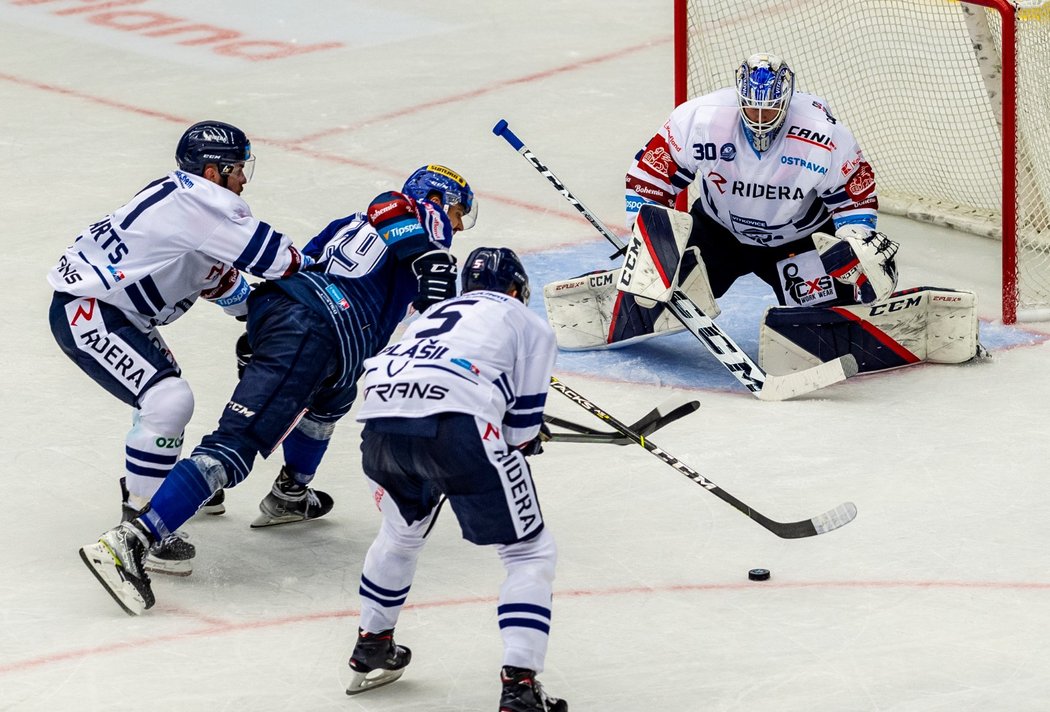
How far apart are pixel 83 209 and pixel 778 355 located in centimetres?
326

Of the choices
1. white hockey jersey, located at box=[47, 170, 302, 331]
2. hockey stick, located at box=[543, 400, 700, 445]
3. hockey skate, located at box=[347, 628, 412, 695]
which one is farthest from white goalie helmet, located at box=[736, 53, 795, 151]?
hockey skate, located at box=[347, 628, 412, 695]

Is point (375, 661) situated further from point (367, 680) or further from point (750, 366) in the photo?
point (750, 366)

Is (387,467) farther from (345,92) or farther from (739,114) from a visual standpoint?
(345,92)

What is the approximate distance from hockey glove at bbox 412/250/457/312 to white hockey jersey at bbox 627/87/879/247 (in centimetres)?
176

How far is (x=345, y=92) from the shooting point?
30.5 ft

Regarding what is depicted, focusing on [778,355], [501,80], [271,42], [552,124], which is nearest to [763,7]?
[552,124]

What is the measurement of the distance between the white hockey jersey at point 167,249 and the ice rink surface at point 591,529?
2.36 ft

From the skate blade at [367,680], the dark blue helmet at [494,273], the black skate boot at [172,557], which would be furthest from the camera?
the black skate boot at [172,557]

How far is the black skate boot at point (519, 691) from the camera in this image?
12.4ft

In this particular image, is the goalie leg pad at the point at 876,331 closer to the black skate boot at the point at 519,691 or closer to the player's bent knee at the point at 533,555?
the player's bent knee at the point at 533,555

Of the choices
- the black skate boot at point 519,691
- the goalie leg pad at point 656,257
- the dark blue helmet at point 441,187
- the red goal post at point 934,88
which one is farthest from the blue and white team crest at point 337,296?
the red goal post at point 934,88

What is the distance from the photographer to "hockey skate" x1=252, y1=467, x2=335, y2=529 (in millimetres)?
5004

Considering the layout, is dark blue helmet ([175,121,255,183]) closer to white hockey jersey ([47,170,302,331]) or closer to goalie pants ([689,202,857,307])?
white hockey jersey ([47,170,302,331])

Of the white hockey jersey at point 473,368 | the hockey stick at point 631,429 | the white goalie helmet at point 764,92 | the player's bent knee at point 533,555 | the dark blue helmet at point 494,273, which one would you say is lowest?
the hockey stick at point 631,429
